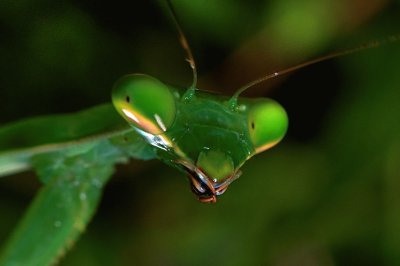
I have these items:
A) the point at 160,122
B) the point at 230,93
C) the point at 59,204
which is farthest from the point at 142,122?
the point at 230,93

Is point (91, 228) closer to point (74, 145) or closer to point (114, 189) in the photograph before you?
point (114, 189)

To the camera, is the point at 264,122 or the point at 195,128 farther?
the point at 264,122

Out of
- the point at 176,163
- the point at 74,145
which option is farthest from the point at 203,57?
the point at 176,163

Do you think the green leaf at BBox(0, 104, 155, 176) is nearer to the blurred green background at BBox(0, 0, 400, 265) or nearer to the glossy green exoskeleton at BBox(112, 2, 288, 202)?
the glossy green exoskeleton at BBox(112, 2, 288, 202)

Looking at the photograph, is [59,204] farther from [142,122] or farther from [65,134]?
[142,122]

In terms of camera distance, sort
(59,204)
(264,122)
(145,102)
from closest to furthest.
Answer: (145,102)
(264,122)
(59,204)

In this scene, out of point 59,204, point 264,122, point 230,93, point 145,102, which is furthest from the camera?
point 230,93

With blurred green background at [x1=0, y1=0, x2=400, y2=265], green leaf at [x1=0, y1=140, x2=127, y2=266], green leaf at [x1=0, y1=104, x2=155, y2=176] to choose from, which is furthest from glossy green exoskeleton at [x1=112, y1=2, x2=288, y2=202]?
blurred green background at [x1=0, y1=0, x2=400, y2=265]
